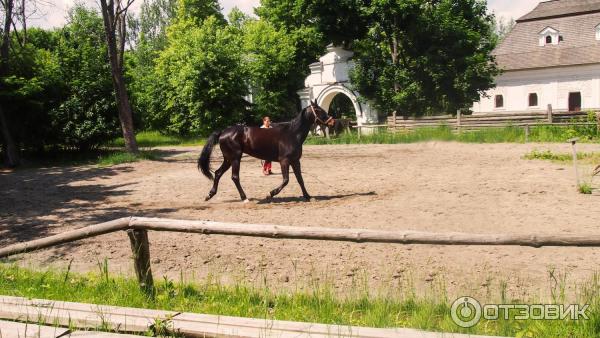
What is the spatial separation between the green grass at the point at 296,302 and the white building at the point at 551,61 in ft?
124

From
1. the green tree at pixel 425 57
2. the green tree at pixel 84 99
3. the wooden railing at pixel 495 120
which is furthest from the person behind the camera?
the green tree at pixel 425 57

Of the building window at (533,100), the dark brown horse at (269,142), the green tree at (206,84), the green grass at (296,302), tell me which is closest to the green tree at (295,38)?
the green tree at (206,84)

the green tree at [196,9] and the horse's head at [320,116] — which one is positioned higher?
the green tree at [196,9]

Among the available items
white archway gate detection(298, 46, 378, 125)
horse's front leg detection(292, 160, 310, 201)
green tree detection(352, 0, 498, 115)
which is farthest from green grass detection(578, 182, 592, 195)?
white archway gate detection(298, 46, 378, 125)

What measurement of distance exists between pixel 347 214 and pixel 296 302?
16.4 feet

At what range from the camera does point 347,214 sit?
10.3 m

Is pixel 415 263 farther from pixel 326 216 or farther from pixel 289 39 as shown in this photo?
pixel 289 39

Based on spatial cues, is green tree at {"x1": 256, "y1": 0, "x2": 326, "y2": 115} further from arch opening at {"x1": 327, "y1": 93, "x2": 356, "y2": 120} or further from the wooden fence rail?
the wooden fence rail

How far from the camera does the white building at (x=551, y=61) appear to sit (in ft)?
128

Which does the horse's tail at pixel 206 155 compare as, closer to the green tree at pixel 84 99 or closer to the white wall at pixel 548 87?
the green tree at pixel 84 99

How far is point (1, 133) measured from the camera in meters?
22.3

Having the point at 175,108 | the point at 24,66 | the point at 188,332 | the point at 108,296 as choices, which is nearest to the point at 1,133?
the point at 24,66

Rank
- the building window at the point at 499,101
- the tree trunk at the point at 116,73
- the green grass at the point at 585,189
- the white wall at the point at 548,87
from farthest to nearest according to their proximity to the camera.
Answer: the building window at the point at 499,101
the white wall at the point at 548,87
the tree trunk at the point at 116,73
the green grass at the point at 585,189

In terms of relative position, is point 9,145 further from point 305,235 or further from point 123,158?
point 305,235
